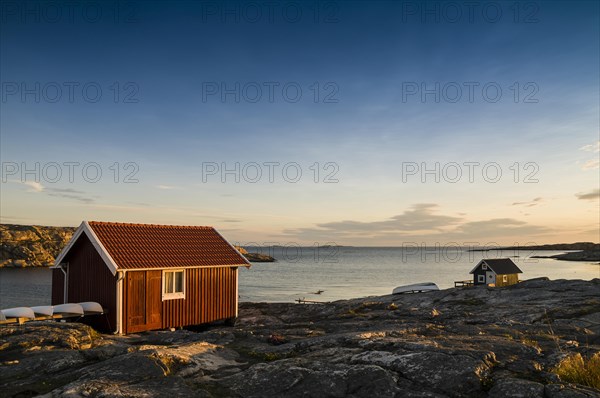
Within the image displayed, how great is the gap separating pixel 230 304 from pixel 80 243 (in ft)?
28.6

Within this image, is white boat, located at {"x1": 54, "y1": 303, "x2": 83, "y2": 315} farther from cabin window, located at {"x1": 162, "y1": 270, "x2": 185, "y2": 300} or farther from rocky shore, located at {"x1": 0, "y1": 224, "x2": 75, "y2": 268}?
rocky shore, located at {"x1": 0, "y1": 224, "x2": 75, "y2": 268}

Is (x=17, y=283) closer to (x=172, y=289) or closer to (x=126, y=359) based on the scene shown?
(x=172, y=289)

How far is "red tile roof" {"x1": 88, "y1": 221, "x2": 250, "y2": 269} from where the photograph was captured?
74.8ft

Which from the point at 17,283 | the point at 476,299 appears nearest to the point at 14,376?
the point at 476,299

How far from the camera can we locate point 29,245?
154 metres

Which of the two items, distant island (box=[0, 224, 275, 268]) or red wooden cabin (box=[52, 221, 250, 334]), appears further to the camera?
distant island (box=[0, 224, 275, 268])

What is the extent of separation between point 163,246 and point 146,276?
2.48 meters

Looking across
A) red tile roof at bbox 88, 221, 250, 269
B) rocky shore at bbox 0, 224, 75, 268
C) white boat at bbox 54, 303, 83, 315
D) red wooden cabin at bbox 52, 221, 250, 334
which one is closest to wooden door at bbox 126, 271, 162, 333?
red wooden cabin at bbox 52, 221, 250, 334

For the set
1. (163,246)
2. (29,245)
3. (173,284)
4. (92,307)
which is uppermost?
(163,246)

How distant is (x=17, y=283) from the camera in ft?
307

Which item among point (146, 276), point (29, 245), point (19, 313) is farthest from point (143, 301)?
point (29, 245)

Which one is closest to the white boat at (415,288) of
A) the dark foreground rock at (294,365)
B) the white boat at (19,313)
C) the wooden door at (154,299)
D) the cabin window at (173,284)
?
the cabin window at (173,284)

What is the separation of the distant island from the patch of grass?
156 metres

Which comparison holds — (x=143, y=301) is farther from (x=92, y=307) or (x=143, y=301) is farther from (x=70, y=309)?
(x=70, y=309)
